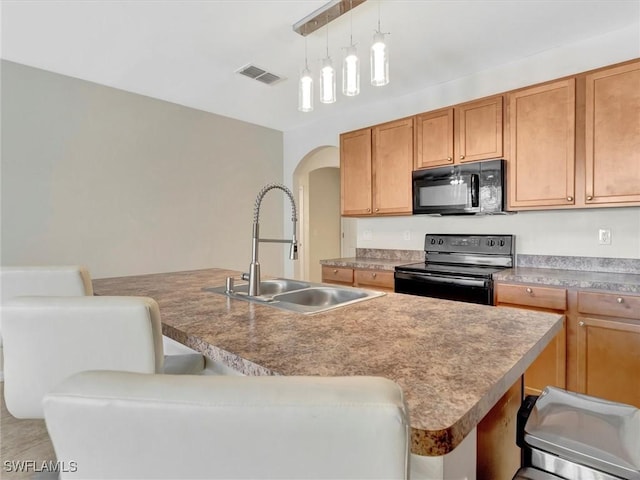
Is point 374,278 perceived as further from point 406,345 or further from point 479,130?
point 406,345

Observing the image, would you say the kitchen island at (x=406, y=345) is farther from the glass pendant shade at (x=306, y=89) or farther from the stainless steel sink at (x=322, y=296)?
the glass pendant shade at (x=306, y=89)

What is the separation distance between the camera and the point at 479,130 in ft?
9.01

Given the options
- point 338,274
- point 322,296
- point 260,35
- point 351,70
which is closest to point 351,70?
point 351,70

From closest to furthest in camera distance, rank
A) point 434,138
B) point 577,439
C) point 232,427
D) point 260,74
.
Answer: point 232,427 < point 577,439 < point 434,138 < point 260,74

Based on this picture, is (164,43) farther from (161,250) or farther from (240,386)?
(240,386)

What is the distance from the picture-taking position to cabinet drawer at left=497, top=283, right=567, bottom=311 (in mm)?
2131

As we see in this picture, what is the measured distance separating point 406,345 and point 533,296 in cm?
174

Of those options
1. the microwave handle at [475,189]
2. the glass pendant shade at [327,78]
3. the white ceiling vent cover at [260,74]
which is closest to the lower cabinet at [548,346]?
the microwave handle at [475,189]

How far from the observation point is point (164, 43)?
259cm

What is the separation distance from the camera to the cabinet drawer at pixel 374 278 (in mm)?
3055

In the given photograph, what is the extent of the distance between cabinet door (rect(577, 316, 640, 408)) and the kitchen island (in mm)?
1140

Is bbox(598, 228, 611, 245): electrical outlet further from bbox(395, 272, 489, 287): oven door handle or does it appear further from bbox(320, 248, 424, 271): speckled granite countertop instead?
bbox(320, 248, 424, 271): speckled granite countertop

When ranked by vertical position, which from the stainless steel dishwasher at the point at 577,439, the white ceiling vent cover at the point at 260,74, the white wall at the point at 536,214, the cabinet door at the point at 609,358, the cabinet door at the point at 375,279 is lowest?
the cabinet door at the point at 609,358

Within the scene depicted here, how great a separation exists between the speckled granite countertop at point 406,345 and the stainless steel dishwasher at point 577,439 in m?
0.21
